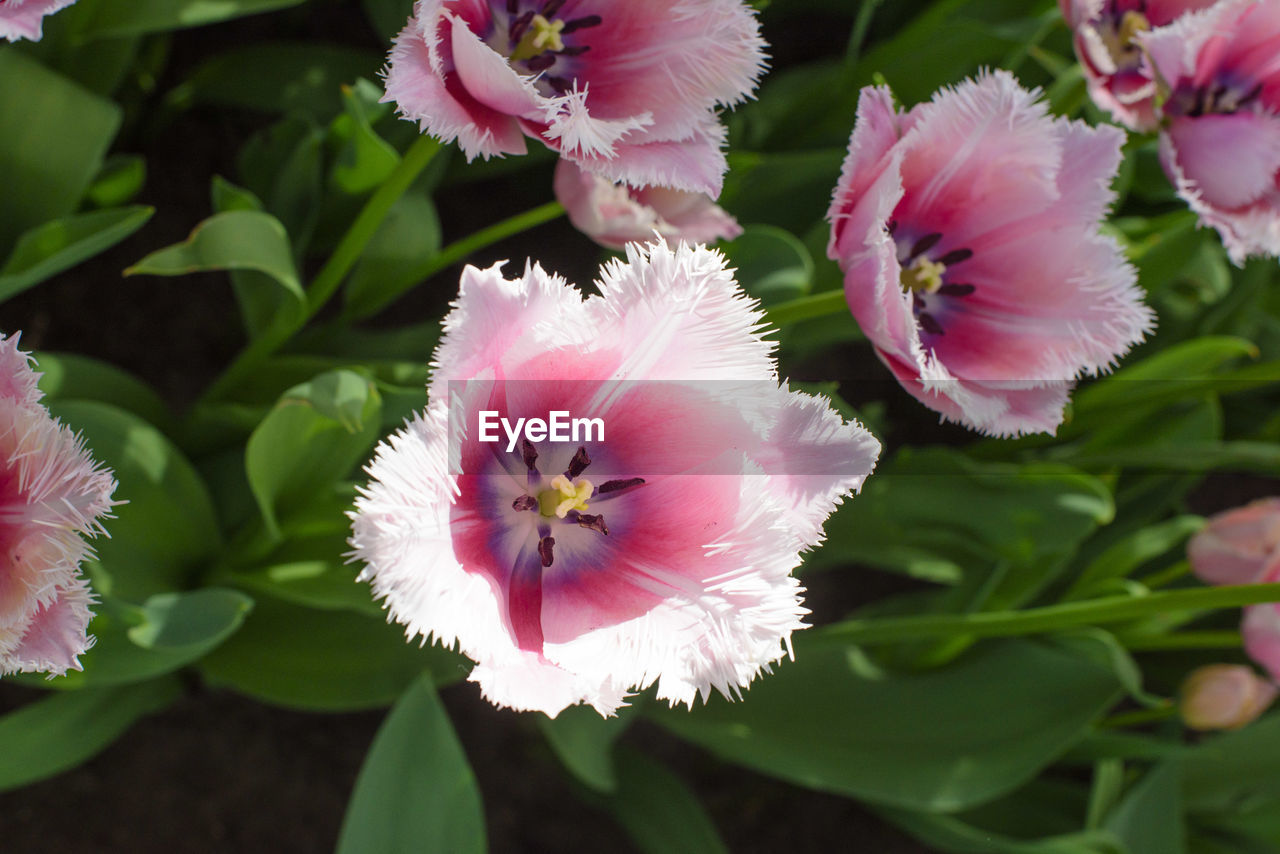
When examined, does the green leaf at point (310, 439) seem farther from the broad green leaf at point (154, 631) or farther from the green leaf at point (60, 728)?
the green leaf at point (60, 728)

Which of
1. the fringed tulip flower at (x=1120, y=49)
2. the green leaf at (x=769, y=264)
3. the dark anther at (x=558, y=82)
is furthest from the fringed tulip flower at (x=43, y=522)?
the fringed tulip flower at (x=1120, y=49)

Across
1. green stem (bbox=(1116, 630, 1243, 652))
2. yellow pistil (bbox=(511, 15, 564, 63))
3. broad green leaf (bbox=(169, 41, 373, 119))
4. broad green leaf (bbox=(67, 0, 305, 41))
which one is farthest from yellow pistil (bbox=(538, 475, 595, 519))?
green stem (bbox=(1116, 630, 1243, 652))

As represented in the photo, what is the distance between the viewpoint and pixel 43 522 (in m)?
0.76

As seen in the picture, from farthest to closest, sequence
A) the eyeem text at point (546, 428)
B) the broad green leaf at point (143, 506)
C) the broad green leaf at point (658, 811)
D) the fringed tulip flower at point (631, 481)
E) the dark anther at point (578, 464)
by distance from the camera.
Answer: the broad green leaf at point (658, 811), the broad green leaf at point (143, 506), the dark anther at point (578, 464), the eyeem text at point (546, 428), the fringed tulip flower at point (631, 481)

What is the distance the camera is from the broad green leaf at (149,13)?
124 centimetres

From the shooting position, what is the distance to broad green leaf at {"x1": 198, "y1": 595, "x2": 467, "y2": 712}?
1.34m

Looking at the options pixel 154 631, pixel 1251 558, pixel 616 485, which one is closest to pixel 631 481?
pixel 616 485

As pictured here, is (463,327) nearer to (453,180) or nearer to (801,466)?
(801,466)

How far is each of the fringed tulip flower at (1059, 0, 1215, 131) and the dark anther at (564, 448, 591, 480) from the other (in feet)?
2.28

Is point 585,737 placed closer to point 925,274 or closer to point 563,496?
point 563,496

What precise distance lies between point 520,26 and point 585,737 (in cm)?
97

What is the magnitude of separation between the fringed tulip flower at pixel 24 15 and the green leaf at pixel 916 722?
1.20 m

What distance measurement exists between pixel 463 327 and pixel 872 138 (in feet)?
1.46

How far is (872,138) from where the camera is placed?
36.4 inches
